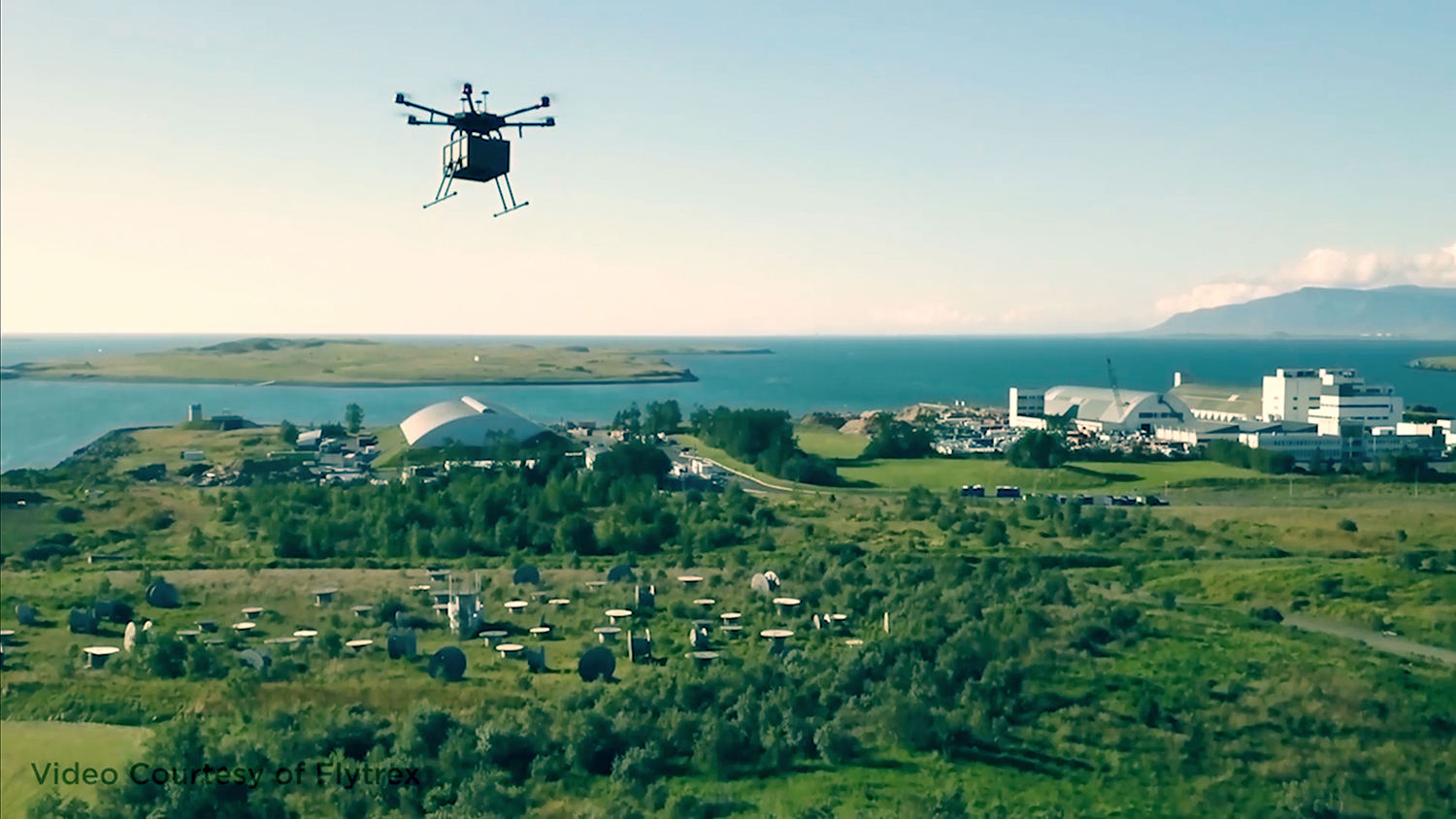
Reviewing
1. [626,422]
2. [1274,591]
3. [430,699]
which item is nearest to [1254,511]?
[1274,591]

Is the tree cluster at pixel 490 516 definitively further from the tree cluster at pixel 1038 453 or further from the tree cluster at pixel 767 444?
the tree cluster at pixel 1038 453

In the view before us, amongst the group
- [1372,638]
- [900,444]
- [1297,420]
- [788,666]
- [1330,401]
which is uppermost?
[1330,401]

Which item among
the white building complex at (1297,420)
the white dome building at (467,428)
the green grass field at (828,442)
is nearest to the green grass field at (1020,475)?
the green grass field at (828,442)

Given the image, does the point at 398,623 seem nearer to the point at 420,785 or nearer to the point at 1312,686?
the point at 420,785

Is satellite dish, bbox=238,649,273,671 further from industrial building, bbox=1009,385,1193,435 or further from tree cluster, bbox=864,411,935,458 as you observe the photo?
industrial building, bbox=1009,385,1193,435

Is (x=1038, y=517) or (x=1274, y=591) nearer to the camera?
(x=1274, y=591)

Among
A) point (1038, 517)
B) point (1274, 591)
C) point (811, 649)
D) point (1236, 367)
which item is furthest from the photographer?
point (1236, 367)

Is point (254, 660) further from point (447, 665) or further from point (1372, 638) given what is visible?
point (1372, 638)

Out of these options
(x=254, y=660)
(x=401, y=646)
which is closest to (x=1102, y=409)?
(x=401, y=646)
